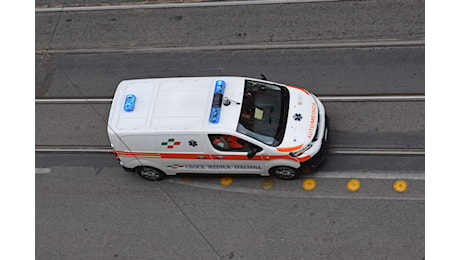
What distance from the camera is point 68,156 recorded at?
39.3ft

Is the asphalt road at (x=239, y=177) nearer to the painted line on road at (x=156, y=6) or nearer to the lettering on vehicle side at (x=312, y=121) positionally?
the painted line on road at (x=156, y=6)

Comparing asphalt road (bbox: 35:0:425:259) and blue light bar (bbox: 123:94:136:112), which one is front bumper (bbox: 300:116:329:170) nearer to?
asphalt road (bbox: 35:0:425:259)

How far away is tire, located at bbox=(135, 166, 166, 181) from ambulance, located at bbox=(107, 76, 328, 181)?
70 millimetres

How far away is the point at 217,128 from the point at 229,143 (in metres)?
0.40

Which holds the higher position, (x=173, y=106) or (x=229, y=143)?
(x=173, y=106)

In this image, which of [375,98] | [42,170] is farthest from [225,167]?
[42,170]

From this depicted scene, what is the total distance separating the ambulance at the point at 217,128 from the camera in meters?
9.86

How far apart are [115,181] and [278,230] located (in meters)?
3.89

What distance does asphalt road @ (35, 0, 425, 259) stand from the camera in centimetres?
989

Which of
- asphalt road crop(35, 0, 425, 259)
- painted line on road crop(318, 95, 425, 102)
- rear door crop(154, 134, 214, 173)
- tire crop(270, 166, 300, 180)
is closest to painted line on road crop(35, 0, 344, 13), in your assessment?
asphalt road crop(35, 0, 425, 259)

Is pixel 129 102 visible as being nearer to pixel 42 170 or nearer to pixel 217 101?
pixel 217 101

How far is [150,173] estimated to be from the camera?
1090cm

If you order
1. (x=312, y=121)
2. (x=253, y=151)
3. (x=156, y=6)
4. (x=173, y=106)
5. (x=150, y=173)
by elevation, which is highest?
(x=156, y=6)

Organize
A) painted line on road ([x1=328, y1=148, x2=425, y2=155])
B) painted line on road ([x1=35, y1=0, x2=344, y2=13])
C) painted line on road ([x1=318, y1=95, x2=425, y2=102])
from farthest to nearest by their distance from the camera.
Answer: painted line on road ([x1=35, y1=0, x2=344, y2=13])
painted line on road ([x1=318, y1=95, x2=425, y2=102])
painted line on road ([x1=328, y1=148, x2=425, y2=155])
